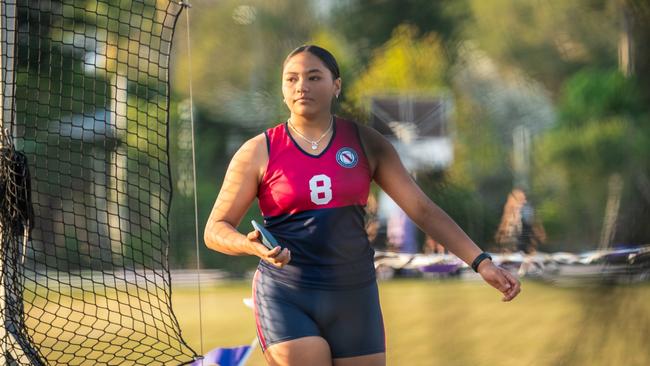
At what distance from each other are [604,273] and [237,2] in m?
3.09

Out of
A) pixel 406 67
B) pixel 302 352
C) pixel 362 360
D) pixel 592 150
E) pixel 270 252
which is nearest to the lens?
pixel 270 252

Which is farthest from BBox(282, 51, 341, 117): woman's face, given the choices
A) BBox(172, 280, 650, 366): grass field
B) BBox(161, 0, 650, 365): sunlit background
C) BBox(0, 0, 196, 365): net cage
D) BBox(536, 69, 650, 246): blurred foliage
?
BBox(536, 69, 650, 246): blurred foliage

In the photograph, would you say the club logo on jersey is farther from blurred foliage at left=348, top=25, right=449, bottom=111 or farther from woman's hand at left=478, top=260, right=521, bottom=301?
blurred foliage at left=348, top=25, right=449, bottom=111

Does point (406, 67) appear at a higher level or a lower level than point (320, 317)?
higher

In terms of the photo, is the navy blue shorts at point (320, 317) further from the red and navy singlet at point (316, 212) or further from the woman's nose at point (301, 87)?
the woman's nose at point (301, 87)

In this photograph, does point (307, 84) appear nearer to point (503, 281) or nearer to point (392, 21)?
point (503, 281)

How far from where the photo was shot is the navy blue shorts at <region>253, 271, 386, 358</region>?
255 centimetres

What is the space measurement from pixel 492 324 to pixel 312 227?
3721 mm

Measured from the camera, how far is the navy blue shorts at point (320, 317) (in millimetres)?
2555

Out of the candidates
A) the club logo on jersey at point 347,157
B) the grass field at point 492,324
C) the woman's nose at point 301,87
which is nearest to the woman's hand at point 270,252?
the club logo on jersey at point 347,157

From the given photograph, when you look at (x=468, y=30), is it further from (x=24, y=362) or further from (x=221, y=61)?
(x=24, y=362)

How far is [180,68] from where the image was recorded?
632 cm

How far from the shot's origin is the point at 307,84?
8.74 feet

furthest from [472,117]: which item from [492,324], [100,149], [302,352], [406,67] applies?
[302,352]
